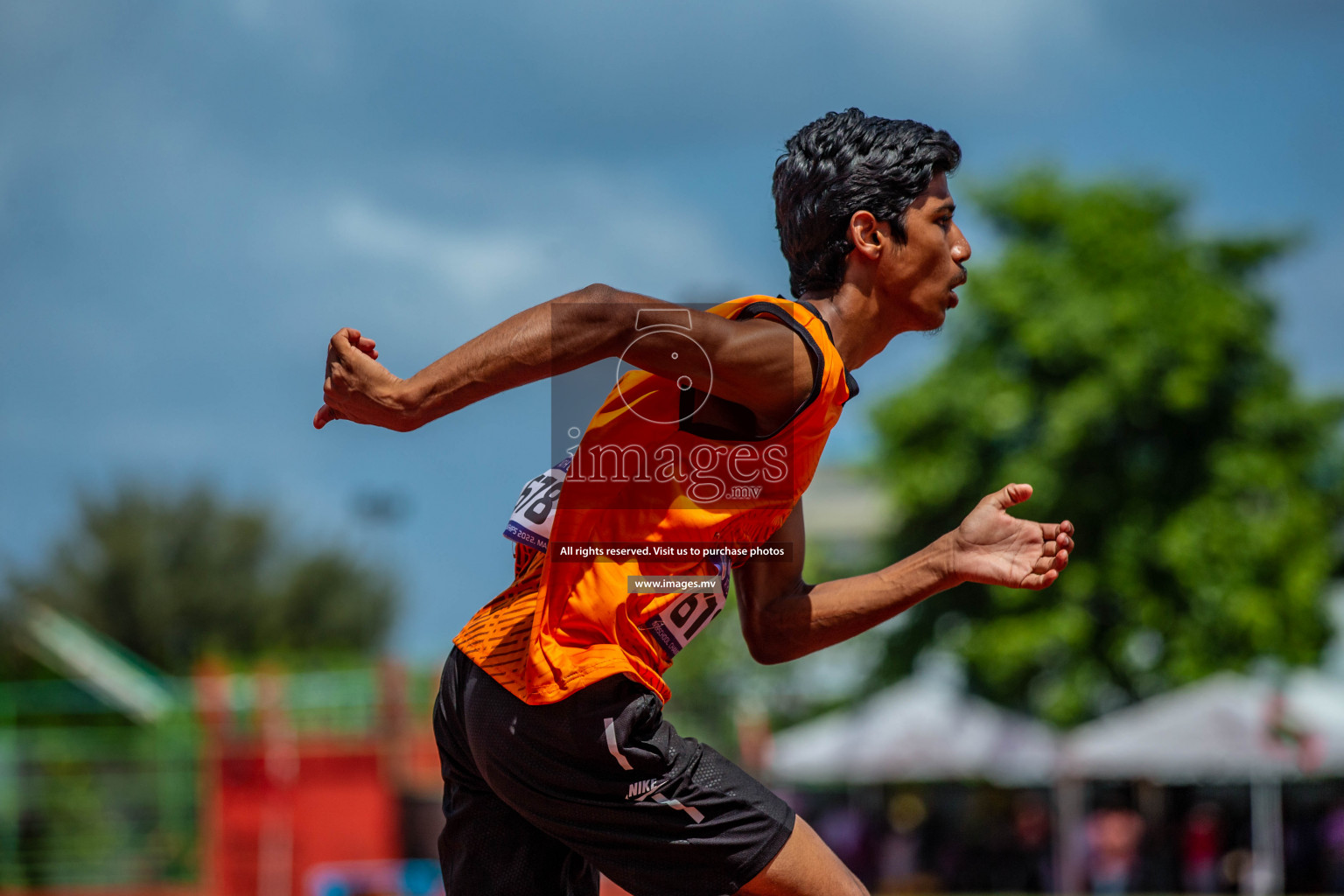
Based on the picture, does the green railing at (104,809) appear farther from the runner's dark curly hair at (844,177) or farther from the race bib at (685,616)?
the runner's dark curly hair at (844,177)

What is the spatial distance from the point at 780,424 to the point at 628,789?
75cm

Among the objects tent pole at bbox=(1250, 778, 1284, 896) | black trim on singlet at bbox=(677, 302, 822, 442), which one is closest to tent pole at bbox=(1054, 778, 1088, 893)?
tent pole at bbox=(1250, 778, 1284, 896)

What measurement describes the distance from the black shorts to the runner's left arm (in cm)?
50

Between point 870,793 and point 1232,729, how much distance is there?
36.7 ft

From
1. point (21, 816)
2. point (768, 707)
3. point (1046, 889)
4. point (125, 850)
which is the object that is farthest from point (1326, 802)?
point (768, 707)

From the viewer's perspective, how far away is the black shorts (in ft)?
8.43

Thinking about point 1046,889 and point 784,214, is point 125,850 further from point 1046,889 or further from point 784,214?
point 784,214

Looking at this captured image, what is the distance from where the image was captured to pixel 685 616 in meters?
2.73

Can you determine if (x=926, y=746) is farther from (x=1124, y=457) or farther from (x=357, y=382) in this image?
(x=357, y=382)

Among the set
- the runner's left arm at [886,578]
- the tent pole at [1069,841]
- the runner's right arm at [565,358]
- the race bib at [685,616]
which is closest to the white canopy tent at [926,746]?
the tent pole at [1069,841]

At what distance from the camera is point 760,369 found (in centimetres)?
244

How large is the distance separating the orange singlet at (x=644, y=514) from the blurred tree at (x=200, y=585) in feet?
138

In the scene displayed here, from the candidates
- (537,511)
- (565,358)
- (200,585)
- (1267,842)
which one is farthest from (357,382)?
(200,585)

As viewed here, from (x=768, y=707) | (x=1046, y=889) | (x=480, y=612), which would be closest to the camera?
(x=480, y=612)
